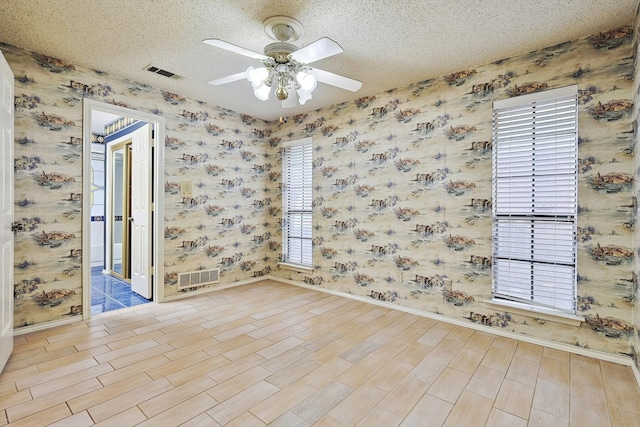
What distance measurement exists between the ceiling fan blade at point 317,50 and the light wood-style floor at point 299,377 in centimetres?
221

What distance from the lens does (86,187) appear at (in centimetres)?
324

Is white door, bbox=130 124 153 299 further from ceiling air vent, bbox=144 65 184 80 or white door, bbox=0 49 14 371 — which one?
white door, bbox=0 49 14 371

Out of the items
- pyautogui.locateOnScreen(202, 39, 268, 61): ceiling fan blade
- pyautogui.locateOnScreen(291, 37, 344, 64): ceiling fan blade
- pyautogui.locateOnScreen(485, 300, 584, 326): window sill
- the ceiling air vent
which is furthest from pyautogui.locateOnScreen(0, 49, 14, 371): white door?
pyautogui.locateOnScreen(485, 300, 584, 326): window sill

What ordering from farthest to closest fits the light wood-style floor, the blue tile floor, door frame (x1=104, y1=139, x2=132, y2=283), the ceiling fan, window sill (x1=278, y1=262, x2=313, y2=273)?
1. door frame (x1=104, y1=139, x2=132, y2=283)
2. window sill (x1=278, y1=262, x2=313, y2=273)
3. the blue tile floor
4. the ceiling fan
5. the light wood-style floor

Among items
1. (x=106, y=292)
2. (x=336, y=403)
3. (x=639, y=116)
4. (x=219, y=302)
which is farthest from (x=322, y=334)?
(x=106, y=292)

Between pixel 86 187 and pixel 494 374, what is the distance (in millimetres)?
4047

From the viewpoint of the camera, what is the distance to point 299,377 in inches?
85.8

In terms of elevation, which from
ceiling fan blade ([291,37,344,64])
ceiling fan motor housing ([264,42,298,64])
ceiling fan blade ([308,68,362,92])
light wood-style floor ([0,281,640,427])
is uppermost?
ceiling fan motor housing ([264,42,298,64])

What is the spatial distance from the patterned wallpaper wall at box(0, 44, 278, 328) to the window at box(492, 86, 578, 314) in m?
3.36

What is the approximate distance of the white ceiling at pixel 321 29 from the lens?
→ 2.20 meters

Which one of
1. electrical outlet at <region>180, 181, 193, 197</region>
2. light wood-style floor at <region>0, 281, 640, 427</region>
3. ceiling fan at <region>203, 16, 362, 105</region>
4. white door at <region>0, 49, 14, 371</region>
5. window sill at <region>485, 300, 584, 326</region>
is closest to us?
light wood-style floor at <region>0, 281, 640, 427</region>

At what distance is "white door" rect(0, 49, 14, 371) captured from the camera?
7.09ft

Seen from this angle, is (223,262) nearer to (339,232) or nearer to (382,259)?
(339,232)

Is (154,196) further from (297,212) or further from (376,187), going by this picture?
(376,187)
